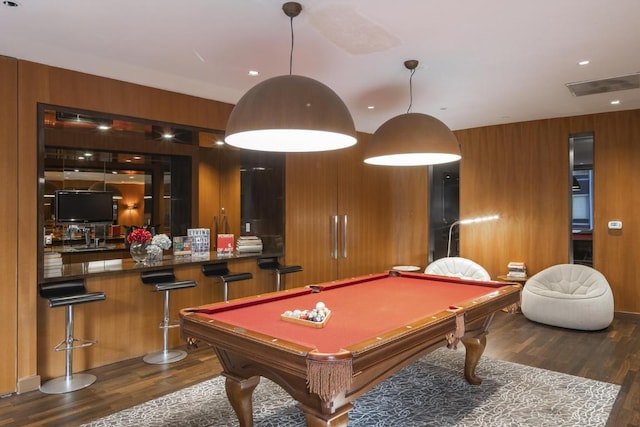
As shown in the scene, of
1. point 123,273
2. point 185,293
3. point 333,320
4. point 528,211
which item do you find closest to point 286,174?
point 185,293

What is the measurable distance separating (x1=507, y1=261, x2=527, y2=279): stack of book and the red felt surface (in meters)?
2.75

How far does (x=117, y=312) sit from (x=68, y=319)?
1.83 feet

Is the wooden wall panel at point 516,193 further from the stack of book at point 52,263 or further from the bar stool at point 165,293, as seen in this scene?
the stack of book at point 52,263

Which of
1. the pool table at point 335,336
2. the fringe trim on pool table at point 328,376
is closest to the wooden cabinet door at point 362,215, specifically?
the pool table at point 335,336

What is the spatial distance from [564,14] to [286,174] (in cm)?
364

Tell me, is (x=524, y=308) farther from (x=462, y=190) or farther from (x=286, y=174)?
(x=286, y=174)

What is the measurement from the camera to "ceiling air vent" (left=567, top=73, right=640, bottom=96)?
4.43 metres

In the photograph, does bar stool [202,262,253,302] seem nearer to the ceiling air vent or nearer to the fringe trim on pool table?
the fringe trim on pool table

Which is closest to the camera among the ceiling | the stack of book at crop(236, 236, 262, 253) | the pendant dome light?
the pendant dome light

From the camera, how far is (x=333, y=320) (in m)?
2.62

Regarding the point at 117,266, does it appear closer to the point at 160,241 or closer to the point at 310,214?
the point at 160,241

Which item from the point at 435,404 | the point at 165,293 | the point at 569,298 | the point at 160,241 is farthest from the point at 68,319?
the point at 569,298

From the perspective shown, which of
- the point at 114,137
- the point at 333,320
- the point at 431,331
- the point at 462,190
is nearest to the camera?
the point at 431,331

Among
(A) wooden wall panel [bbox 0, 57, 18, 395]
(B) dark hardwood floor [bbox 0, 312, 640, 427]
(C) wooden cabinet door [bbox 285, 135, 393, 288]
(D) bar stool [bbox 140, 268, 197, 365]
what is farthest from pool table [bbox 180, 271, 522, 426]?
(C) wooden cabinet door [bbox 285, 135, 393, 288]
